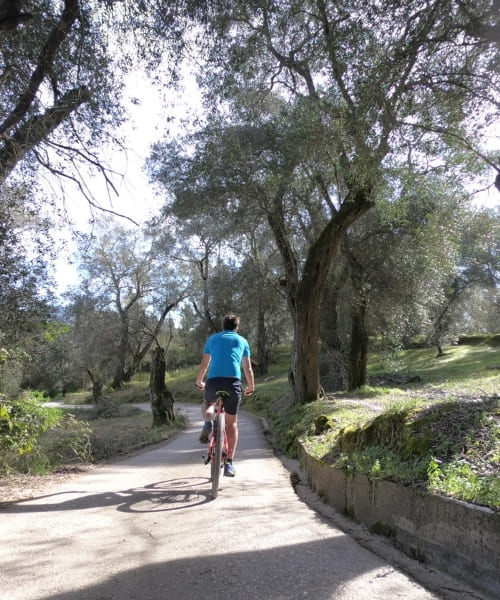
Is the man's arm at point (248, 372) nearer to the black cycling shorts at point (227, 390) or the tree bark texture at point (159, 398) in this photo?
the black cycling shorts at point (227, 390)

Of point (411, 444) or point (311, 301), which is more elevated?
point (311, 301)

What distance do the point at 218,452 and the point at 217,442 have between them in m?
0.13

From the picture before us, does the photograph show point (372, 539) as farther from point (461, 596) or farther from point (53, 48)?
point (53, 48)

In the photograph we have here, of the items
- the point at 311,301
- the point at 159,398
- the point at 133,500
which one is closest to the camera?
the point at 133,500

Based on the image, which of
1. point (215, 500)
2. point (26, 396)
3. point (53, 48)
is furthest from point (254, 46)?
point (215, 500)

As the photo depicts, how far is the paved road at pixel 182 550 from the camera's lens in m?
2.72

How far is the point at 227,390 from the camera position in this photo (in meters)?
5.63

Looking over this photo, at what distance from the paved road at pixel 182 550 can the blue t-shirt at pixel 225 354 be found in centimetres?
140

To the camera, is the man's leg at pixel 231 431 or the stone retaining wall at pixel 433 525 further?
the man's leg at pixel 231 431

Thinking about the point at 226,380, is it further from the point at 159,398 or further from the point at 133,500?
the point at 159,398

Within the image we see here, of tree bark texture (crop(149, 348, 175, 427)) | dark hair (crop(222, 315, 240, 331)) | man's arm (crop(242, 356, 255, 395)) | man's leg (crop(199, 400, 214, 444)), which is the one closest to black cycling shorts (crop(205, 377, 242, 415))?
man's leg (crop(199, 400, 214, 444))

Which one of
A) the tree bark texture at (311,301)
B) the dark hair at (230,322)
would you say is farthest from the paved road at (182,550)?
the tree bark texture at (311,301)

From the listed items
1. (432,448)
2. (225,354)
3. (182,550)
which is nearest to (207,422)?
(225,354)

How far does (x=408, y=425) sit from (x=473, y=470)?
116 cm
